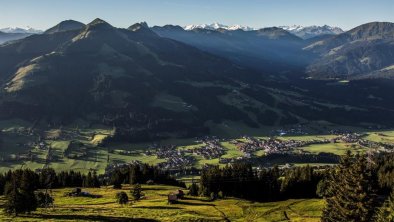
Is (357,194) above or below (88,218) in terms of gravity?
above

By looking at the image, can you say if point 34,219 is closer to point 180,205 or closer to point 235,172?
point 180,205

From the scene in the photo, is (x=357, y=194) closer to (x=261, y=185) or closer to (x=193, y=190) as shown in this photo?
(x=193, y=190)

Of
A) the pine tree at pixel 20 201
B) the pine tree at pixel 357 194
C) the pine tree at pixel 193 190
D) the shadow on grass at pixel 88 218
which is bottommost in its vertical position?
the pine tree at pixel 193 190

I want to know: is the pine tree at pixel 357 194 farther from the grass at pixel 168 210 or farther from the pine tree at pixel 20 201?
the pine tree at pixel 20 201

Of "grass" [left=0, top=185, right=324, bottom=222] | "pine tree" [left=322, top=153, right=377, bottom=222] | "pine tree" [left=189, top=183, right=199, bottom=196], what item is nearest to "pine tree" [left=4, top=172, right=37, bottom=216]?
"grass" [left=0, top=185, right=324, bottom=222]

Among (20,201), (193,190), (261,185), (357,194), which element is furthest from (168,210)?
(357,194)

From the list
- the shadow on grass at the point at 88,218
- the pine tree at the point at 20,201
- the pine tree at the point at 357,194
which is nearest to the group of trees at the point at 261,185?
the shadow on grass at the point at 88,218

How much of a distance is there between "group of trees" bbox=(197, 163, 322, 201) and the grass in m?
14.5

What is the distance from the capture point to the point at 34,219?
94188mm

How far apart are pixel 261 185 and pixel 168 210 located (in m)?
63.5

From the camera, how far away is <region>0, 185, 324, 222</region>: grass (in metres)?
104

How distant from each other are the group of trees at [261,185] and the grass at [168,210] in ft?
47.7

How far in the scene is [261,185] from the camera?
577 feet

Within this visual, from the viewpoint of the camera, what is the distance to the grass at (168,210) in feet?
340
